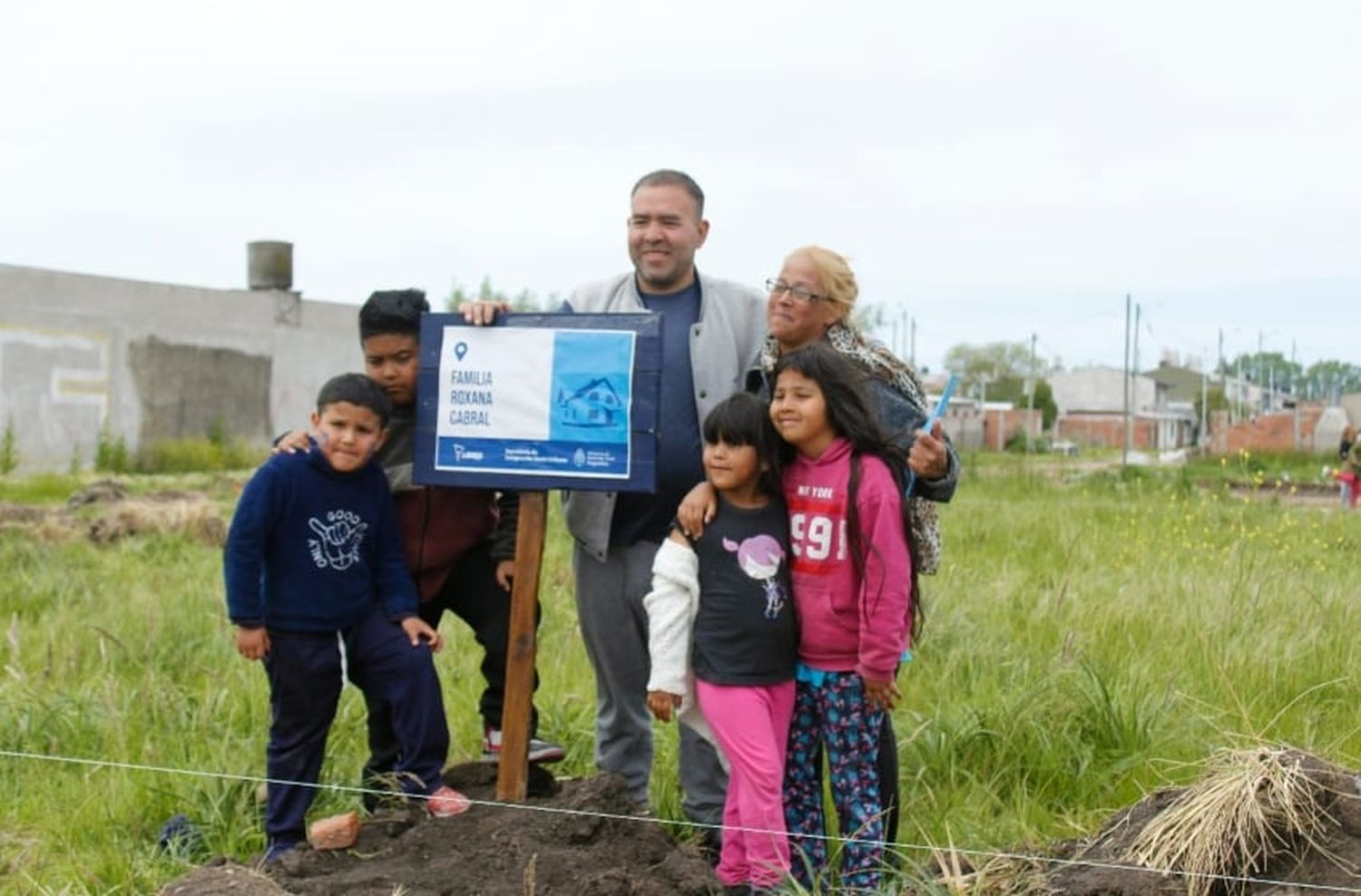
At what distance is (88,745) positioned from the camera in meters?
5.75

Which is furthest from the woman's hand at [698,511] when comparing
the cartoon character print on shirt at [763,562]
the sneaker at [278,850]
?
the sneaker at [278,850]

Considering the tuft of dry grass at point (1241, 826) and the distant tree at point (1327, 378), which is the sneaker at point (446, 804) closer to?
the tuft of dry grass at point (1241, 826)

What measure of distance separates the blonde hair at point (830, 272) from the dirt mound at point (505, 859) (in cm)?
164

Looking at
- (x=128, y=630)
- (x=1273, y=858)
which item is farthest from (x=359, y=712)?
(x=1273, y=858)

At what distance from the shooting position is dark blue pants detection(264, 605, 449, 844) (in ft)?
14.9

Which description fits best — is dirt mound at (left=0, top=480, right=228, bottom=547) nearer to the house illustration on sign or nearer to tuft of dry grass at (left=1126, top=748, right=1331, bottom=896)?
the house illustration on sign

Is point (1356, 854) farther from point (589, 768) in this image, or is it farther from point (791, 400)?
point (589, 768)

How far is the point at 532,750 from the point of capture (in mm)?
4984

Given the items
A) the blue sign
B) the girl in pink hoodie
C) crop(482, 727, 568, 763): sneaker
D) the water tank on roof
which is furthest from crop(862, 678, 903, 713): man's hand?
the water tank on roof

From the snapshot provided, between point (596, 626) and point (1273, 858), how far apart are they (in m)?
2.16

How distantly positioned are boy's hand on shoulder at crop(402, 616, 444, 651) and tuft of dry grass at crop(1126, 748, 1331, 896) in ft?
7.38

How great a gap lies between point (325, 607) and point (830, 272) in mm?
1877

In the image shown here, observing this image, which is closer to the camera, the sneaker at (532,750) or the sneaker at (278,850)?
the sneaker at (278,850)

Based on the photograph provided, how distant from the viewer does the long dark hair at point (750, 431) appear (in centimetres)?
409
